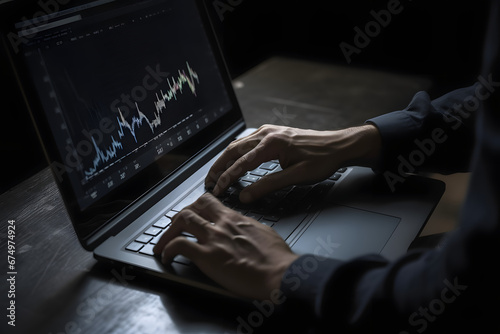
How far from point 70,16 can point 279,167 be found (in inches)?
16.9

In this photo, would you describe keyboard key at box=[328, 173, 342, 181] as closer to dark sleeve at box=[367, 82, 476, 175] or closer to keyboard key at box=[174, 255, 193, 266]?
dark sleeve at box=[367, 82, 476, 175]

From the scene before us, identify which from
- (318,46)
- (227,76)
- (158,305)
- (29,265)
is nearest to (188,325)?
(158,305)

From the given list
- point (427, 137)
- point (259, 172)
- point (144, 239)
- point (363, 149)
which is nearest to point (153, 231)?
point (144, 239)

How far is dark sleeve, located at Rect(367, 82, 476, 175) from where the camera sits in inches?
34.1

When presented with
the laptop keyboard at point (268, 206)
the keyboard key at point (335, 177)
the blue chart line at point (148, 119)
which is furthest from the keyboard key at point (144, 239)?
the keyboard key at point (335, 177)

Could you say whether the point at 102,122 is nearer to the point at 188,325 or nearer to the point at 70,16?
the point at 70,16

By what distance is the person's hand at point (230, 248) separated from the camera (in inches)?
23.5

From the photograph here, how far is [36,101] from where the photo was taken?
647mm

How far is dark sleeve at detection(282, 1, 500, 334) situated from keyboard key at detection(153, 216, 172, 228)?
236 mm

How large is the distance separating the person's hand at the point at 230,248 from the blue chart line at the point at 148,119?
0.15m

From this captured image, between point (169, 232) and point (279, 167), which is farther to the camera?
point (279, 167)

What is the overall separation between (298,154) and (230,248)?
27 cm

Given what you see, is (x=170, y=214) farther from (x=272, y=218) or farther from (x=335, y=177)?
(x=335, y=177)

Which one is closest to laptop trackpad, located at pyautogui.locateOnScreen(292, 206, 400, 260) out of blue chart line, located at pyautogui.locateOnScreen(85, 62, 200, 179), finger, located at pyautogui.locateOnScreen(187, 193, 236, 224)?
finger, located at pyautogui.locateOnScreen(187, 193, 236, 224)
